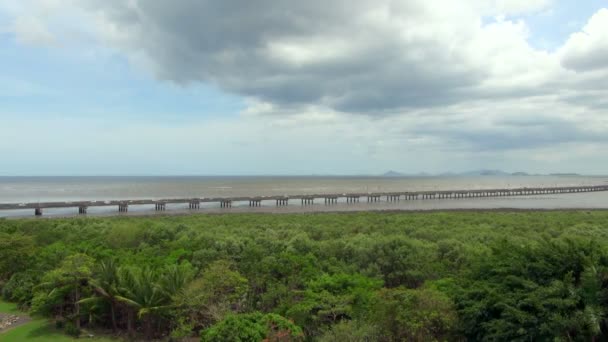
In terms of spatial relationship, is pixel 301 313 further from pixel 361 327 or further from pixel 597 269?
pixel 597 269

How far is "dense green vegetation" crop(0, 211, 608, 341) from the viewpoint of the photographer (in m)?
10.6

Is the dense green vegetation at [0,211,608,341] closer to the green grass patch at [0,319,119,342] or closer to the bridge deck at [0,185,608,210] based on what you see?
the green grass patch at [0,319,119,342]

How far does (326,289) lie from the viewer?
13.8 meters

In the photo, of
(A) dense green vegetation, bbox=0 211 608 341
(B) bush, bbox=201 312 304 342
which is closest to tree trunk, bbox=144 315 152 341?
(A) dense green vegetation, bbox=0 211 608 341

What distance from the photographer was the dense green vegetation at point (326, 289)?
34.8 feet

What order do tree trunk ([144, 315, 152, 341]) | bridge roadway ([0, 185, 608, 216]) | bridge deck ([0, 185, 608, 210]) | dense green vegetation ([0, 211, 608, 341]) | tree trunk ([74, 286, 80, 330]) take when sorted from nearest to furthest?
dense green vegetation ([0, 211, 608, 341]) < tree trunk ([144, 315, 152, 341]) < tree trunk ([74, 286, 80, 330]) < bridge deck ([0, 185, 608, 210]) < bridge roadway ([0, 185, 608, 216])

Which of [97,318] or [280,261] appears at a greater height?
[280,261]

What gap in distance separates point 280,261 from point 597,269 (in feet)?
34.4

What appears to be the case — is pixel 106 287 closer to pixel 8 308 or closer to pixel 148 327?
pixel 148 327

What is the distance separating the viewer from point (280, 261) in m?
16.6

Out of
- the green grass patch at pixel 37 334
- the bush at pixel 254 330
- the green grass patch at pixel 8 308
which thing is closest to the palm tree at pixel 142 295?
the green grass patch at pixel 37 334

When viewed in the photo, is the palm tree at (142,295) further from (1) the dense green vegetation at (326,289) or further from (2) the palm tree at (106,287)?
(2) the palm tree at (106,287)

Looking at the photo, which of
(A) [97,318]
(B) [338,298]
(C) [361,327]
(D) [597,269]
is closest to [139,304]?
(A) [97,318]

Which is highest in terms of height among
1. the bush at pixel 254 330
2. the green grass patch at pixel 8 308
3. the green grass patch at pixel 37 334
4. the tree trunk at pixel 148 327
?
the bush at pixel 254 330
